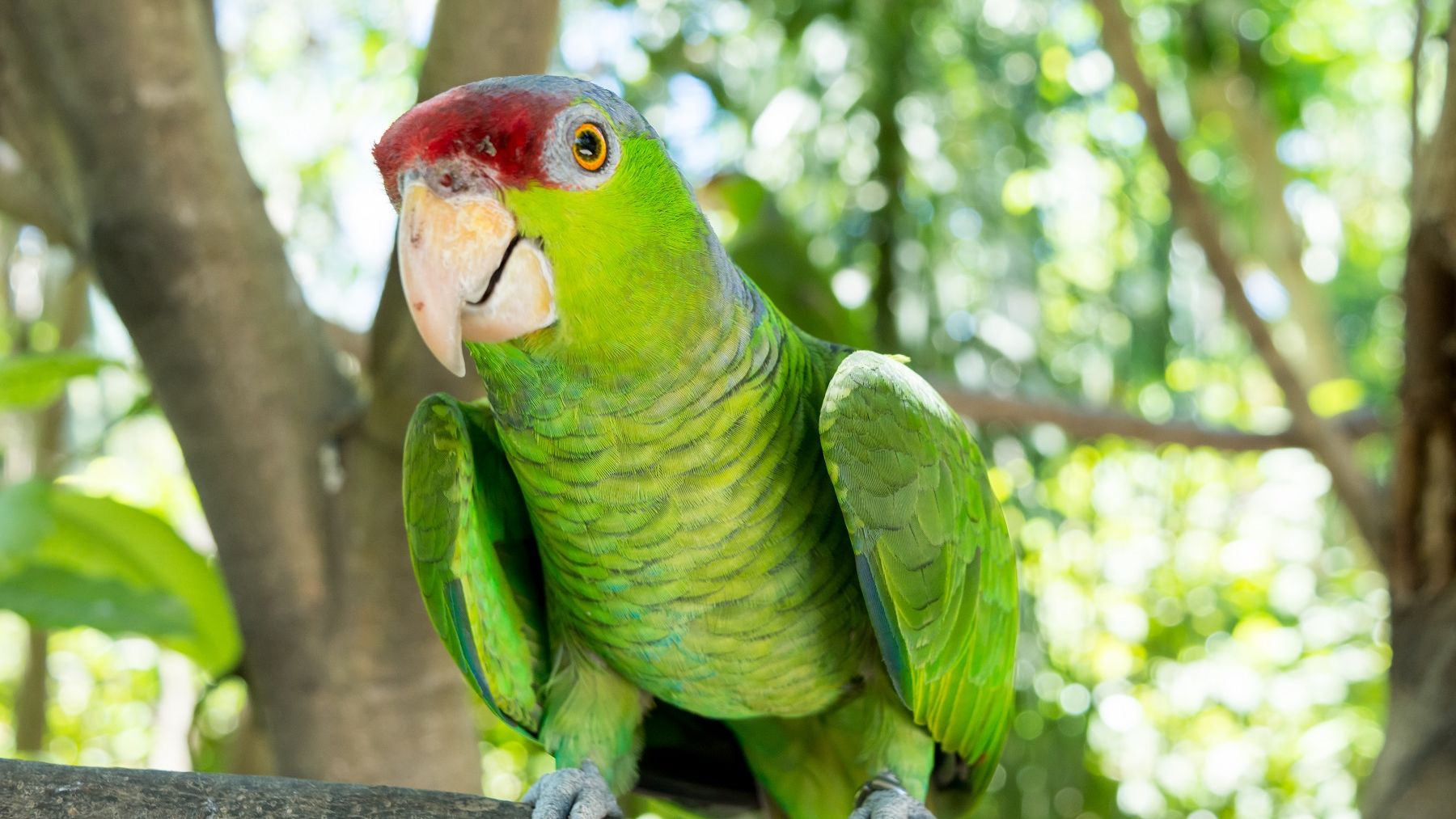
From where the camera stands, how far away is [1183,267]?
3137 millimetres

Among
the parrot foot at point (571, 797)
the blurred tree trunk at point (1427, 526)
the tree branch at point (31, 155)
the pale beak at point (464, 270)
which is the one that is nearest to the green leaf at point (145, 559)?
the tree branch at point (31, 155)

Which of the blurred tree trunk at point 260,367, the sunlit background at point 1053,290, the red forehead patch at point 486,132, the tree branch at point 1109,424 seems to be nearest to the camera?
the red forehead patch at point 486,132

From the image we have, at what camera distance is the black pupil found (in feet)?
2.93

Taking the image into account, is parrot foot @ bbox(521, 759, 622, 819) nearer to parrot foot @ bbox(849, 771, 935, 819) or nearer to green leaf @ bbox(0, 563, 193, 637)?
parrot foot @ bbox(849, 771, 935, 819)

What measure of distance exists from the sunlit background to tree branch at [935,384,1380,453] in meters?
0.08

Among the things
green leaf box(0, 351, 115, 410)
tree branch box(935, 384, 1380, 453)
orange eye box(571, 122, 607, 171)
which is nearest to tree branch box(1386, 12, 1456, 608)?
tree branch box(935, 384, 1380, 453)

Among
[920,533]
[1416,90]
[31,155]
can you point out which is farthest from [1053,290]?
[31,155]

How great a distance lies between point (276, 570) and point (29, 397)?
437 millimetres

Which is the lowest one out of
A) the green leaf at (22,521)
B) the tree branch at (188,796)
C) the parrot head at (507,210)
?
the tree branch at (188,796)

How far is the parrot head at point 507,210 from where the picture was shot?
871mm

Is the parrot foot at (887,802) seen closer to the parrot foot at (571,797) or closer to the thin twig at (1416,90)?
the parrot foot at (571,797)

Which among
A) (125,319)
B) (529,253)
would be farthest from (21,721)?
(529,253)

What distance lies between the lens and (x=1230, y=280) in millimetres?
2049

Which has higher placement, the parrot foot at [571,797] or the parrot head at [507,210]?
the parrot head at [507,210]
